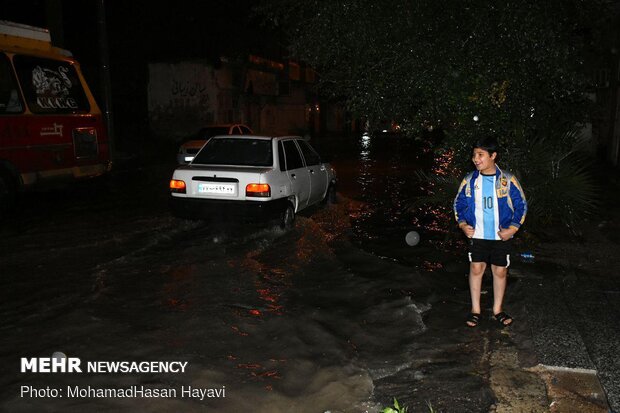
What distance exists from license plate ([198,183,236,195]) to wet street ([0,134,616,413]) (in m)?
0.75

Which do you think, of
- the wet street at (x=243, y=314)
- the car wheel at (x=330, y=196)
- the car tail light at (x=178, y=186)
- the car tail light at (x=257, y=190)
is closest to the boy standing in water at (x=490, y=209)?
the wet street at (x=243, y=314)

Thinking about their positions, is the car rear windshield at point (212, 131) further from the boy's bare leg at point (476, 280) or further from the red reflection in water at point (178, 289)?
the boy's bare leg at point (476, 280)

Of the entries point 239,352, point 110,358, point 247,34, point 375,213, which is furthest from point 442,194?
point 247,34

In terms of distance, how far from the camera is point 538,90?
780 centimetres

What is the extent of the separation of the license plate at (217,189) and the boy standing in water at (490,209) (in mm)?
4010

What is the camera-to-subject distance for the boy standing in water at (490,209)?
15.2 feet

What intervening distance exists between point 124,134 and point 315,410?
93.3ft

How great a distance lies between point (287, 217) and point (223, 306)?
3.41 meters

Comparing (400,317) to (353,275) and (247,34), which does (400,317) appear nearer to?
(353,275)

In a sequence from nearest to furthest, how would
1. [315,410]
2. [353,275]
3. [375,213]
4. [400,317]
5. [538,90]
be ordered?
[315,410] < [400,317] < [353,275] < [538,90] < [375,213]

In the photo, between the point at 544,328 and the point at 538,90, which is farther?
the point at 538,90

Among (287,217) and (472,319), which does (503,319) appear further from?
(287,217)

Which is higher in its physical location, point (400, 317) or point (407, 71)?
point (407, 71)

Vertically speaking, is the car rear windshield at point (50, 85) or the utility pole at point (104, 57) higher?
the utility pole at point (104, 57)
